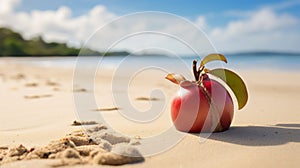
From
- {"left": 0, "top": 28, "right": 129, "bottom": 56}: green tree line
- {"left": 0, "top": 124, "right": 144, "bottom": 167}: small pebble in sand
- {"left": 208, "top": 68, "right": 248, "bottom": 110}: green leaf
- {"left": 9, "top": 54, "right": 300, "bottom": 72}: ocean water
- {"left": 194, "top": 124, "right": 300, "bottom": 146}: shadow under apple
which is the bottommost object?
{"left": 0, "top": 124, "right": 144, "bottom": 167}: small pebble in sand

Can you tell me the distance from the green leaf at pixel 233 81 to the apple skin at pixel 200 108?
8 cm

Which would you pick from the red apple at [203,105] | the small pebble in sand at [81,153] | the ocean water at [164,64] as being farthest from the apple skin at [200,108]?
the ocean water at [164,64]

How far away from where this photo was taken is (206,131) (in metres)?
2.25

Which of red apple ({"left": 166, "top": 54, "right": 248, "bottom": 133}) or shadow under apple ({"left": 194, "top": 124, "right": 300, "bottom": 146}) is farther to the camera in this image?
red apple ({"left": 166, "top": 54, "right": 248, "bottom": 133})

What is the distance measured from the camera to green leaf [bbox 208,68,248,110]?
2354mm

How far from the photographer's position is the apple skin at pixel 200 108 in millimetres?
2225

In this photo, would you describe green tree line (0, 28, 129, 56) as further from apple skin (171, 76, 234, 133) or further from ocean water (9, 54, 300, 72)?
apple skin (171, 76, 234, 133)

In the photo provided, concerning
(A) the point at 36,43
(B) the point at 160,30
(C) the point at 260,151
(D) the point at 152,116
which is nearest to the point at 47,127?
(D) the point at 152,116

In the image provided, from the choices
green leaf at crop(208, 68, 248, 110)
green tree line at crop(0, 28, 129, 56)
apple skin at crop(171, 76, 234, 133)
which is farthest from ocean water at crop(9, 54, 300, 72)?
green tree line at crop(0, 28, 129, 56)

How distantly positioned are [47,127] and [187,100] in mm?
1268

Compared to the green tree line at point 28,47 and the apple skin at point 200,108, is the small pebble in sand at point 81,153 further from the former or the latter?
the green tree line at point 28,47

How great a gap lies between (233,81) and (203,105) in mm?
343

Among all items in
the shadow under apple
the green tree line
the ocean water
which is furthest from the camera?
the green tree line

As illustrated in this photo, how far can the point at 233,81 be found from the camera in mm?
2391
